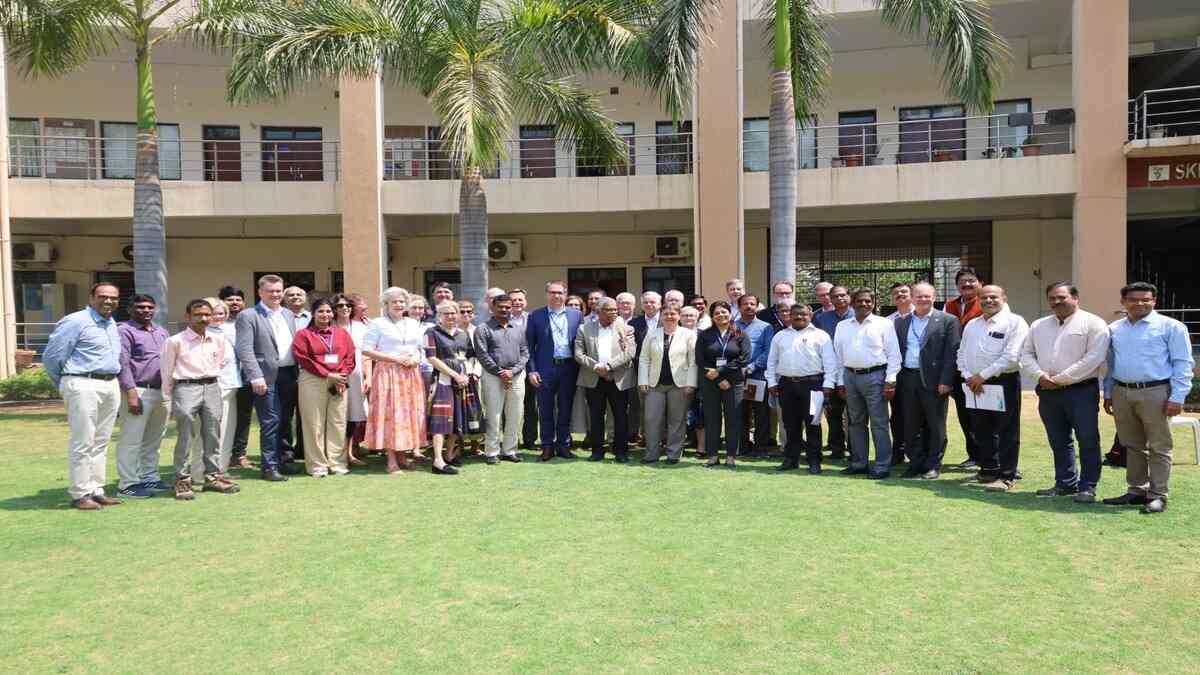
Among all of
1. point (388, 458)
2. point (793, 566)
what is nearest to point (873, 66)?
point (388, 458)

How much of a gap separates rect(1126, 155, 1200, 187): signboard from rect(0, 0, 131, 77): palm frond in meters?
17.4

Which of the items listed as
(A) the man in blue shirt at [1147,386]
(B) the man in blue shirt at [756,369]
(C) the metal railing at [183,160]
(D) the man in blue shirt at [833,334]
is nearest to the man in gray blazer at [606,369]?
(B) the man in blue shirt at [756,369]

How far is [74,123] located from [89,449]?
16051mm

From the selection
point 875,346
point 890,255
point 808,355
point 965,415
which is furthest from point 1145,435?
point 890,255

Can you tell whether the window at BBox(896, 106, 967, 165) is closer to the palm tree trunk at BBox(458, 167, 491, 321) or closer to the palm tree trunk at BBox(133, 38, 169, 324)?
the palm tree trunk at BBox(458, 167, 491, 321)

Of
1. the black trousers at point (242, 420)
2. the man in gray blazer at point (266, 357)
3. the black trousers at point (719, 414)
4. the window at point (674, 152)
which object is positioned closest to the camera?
the man in gray blazer at point (266, 357)

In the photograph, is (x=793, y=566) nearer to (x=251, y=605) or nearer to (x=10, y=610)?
(x=251, y=605)

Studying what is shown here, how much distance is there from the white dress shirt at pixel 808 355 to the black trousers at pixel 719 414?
0.58 metres

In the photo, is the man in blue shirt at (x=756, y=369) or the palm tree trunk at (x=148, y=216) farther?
the palm tree trunk at (x=148, y=216)

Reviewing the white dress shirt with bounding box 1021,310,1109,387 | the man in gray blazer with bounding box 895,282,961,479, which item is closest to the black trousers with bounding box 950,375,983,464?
the man in gray blazer with bounding box 895,282,961,479

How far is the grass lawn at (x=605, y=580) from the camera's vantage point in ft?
12.5

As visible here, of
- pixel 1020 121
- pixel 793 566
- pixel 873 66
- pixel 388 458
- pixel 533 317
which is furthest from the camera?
pixel 873 66

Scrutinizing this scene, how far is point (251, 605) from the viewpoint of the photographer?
14.6ft

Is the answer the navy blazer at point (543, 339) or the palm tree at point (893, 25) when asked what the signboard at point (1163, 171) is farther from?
the navy blazer at point (543, 339)
